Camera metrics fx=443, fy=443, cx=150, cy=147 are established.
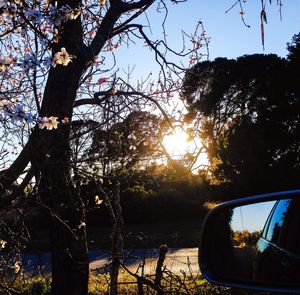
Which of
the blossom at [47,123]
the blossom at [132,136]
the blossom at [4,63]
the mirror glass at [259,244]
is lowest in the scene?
the mirror glass at [259,244]

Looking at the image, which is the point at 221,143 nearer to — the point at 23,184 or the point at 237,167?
the point at 237,167

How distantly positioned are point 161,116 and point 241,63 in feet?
81.4

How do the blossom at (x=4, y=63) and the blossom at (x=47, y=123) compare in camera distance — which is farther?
the blossom at (x=47, y=123)

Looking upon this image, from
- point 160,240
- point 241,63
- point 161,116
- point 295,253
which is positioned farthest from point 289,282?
point 241,63

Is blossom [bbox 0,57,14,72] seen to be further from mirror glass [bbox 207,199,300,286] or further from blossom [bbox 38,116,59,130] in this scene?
mirror glass [bbox 207,199,300,286]

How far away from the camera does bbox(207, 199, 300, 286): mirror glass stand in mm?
1466

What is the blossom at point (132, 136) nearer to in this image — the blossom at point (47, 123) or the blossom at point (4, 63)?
the blossom at point (47, 123)

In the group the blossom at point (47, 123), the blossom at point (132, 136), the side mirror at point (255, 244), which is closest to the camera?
the side mirror at point (255, 244)

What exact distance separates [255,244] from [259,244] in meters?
0.03

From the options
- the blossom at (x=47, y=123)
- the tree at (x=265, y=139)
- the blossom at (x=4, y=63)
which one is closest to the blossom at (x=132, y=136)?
the blossom at (x=47, y=123)

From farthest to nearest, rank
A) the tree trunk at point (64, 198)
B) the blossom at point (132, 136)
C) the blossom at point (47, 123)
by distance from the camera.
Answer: the blossom at point (132, 136) → the tree trunk at point (64, 198) → the blossom at point (47, 123)

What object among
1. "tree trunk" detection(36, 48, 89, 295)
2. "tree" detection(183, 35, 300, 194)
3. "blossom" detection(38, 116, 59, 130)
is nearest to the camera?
"blossom" detection(38, 116, 59, 130)

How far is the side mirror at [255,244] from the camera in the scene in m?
1.46

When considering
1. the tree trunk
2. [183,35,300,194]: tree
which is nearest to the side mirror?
the tree trunk
